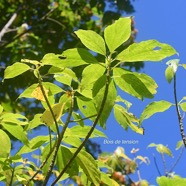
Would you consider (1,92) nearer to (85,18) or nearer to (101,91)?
(85,18)

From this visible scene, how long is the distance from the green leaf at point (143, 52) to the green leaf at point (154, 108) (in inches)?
3.7

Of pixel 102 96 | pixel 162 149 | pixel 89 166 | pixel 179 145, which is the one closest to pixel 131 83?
pixel 102 96

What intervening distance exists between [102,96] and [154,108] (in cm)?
10

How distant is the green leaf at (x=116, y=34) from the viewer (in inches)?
19.4

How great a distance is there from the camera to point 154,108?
1.85 feet

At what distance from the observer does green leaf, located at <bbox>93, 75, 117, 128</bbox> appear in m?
0.51

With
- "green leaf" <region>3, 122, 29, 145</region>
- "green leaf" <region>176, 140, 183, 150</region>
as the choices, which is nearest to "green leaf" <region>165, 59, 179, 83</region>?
"green leaf" <region>3, 122, 29, 145</region>

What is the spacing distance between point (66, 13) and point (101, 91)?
4.50m

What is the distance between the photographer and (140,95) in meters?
0.51

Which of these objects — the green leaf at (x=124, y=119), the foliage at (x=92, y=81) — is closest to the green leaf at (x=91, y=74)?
the foliage at (x=92, y=81)

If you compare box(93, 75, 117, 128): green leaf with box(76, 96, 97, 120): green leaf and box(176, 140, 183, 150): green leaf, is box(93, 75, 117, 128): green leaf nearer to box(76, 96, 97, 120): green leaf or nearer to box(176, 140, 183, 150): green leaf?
box(76, 96, 97, 120): green leaf

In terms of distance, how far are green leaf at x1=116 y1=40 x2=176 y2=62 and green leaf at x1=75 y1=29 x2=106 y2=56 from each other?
0.10 ft

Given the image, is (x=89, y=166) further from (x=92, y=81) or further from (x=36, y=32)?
(x=36, y=32)

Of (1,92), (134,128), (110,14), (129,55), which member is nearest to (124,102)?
(134,128)
